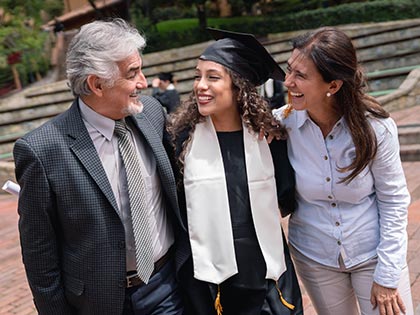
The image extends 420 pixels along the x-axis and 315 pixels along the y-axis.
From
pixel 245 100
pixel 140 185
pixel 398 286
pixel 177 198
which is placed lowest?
pixel 398 286

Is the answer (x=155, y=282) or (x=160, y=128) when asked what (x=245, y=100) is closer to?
(x=160, y=128)

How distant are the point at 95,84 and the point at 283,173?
89 cm

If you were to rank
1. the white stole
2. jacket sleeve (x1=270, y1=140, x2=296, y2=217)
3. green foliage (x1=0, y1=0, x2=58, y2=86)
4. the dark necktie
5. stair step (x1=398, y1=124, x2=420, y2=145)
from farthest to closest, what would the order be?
green foliage (x1=0, y1=0, x2=58, y2=86)
stair step (x1=398, y1=124, x2=420, y2=145)
jacket sleeve (x1=270, y1=140, x2=296, y2=217)
the white stole
the dark necktie

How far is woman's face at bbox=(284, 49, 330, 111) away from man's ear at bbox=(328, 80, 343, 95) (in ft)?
0.04

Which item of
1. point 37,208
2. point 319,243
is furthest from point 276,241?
point 37,208

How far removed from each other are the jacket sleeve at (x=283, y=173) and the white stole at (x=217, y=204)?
0.25 feet

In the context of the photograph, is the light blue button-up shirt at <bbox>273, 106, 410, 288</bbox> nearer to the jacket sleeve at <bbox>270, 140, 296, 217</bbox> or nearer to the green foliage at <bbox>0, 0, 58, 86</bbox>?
the jacket sleeve at <bbox>270, 140, 296, 217</bbox>

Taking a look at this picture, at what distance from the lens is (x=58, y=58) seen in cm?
1742

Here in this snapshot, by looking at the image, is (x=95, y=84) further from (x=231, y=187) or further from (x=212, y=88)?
(x=231, y=187)

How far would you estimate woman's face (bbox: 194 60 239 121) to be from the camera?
2.12 m

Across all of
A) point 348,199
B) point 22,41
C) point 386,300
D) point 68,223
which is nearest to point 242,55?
point 348,199

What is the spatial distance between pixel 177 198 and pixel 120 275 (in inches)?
15.9

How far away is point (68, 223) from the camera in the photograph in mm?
1945

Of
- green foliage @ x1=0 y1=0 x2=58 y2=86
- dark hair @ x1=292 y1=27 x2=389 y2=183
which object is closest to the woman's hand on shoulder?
dark hair @ x1=292 y1=27 x2=389 y2=183
